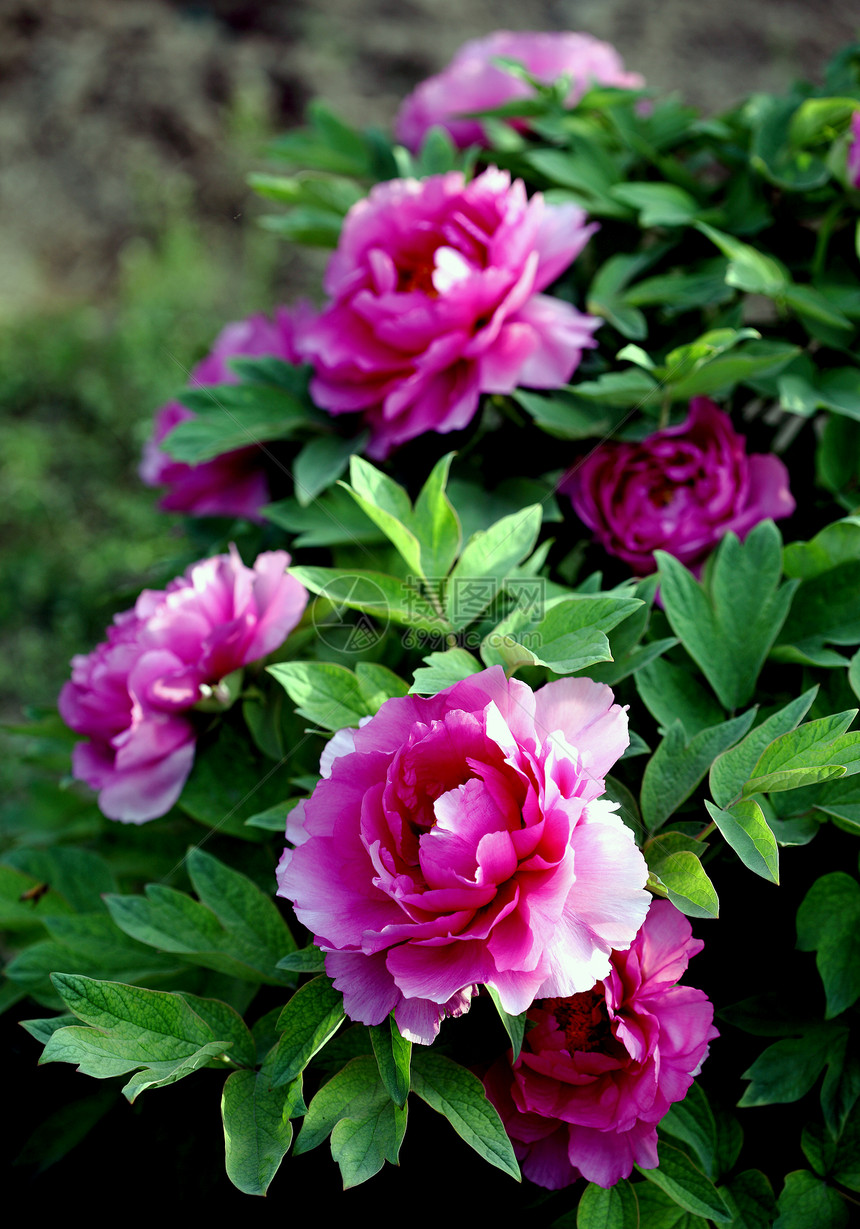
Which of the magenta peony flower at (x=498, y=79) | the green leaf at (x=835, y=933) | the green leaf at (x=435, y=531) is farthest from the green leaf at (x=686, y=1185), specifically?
the magenta peony flower at (x=498, y=79)

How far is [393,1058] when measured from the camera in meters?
0.48

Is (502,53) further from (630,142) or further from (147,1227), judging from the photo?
(147,1227)

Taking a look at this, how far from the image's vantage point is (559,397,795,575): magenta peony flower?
2.39ft

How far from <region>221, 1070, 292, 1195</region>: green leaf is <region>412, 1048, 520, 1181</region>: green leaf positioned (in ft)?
0.22

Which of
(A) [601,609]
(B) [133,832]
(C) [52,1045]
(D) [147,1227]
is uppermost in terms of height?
(A) [601,609]

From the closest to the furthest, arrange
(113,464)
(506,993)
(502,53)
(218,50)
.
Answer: (506,993)
(502,53)
(113,464)
(218,50)

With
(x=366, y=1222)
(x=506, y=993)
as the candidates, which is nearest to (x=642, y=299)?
(x=506, y=993)

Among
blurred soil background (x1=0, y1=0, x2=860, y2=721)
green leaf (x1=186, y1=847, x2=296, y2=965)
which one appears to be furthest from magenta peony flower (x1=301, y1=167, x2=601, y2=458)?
blurred soil background (x1=0, y1=0, x2=860, y2=721)

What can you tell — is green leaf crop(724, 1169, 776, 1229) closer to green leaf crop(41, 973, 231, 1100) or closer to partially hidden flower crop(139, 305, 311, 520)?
green leaf crop(41, 973, 231, 1100)

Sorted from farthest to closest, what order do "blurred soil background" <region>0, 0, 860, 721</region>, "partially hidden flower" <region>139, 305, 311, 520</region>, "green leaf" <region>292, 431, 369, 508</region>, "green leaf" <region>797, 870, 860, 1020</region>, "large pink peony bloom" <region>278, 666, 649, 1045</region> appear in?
"blurred soil background" <region>0, 0, 860, 721</region> < "partially hidden flower" <region>139, 305, 311, 520</region> < "green leaf" <region>292, 431, 369, 508</region> < "green leaf" <region>797, 870, 860, 1020</region> < "large pink peony bloom" <region>278, 666, 649, 1045</region>

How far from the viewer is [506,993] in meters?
0.44

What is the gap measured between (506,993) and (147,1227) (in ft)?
1.35

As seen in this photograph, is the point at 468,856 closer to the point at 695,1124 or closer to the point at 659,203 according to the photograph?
the point at 695,1124

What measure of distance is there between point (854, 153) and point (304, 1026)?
737mm
